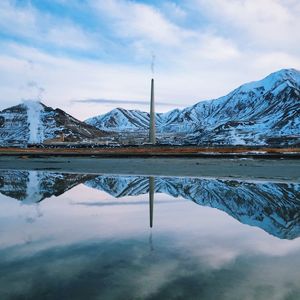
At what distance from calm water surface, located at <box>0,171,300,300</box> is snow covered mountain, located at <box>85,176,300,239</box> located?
0.05m

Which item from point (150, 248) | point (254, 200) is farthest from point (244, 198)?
point (150, 248)

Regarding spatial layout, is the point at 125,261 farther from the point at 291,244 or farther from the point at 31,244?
the point at 291,244

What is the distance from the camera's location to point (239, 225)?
11.7 meters

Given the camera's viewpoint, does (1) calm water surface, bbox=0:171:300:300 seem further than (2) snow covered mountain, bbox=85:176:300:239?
No

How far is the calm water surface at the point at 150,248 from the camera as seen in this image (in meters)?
6.38

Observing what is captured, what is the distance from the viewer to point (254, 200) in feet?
53.6

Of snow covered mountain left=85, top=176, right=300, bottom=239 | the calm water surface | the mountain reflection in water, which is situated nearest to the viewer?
the calm water surface

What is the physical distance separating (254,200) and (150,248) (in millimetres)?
8535

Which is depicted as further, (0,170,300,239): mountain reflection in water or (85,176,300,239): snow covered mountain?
(0,170,300,239): mountain reflection in water

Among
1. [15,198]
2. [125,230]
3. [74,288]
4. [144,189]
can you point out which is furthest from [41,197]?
[74,288]

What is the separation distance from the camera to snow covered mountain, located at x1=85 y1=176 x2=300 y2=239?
11.8m

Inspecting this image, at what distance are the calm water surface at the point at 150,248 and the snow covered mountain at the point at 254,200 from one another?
0.05 m

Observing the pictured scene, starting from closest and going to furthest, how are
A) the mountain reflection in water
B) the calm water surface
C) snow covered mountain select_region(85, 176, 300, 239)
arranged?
the calm water surface
snow covered mountain select_region(85, 176, 300, 239)
the mountain reflection in water

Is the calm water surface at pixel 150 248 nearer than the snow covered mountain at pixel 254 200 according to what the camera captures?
Yes
